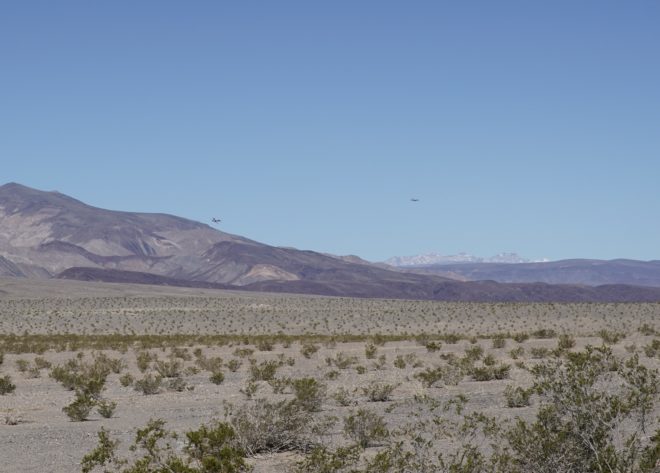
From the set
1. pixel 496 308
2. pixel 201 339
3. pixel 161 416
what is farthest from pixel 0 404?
pixel 496 308

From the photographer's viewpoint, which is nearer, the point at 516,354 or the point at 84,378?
the point at 84,378

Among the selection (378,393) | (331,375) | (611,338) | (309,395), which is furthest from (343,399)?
(611,338)

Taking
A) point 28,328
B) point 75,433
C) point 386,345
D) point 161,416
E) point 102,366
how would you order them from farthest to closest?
point 28,328
point 386,345
point 102,366
point 161,416
point 75,433

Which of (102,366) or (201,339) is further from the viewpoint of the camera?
(201,339)

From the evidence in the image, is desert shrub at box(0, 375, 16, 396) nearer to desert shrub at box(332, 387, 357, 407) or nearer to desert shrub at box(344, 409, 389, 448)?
desert shrub at box(332, 387, 357, 407)

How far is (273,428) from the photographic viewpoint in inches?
546

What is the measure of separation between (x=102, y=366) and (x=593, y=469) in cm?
2140

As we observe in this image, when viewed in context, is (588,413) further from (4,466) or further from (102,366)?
(102,366)

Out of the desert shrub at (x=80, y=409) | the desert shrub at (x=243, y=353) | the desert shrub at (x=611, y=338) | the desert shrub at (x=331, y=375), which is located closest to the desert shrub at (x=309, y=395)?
the desert shrub at (x=80, y=409)

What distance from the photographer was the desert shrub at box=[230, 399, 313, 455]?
1361cm

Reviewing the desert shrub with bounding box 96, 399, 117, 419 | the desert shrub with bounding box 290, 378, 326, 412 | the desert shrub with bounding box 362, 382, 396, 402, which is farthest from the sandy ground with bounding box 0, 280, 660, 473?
the desert shrub with bounding box 290, 378, 326, 412

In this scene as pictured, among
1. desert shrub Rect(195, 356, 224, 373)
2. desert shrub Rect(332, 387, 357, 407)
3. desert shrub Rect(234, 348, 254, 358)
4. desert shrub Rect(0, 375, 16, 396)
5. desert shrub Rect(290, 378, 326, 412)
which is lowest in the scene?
desert shrub Rect(0, 375, 16, 396)

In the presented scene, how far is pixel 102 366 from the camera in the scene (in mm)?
28359

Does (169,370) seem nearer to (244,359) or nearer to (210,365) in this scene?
(210,365)
